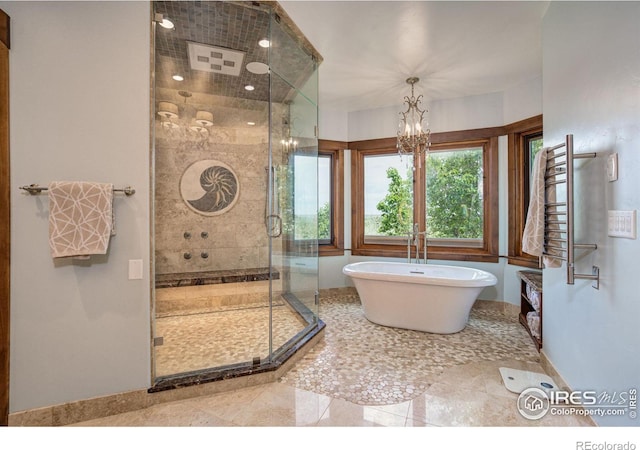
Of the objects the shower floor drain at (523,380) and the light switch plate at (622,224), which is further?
the shower floor drain at (523,380)

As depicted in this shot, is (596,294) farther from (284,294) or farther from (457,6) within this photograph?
(284,294)

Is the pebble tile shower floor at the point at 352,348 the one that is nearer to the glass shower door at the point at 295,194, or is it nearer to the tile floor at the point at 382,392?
the tile floor at the point at 382,392

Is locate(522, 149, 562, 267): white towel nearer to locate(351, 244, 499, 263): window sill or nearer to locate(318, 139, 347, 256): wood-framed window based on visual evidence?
locate(351, 244, 499, 263): window sill

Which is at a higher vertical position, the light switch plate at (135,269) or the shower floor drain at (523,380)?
the light switch plate at (135,269)

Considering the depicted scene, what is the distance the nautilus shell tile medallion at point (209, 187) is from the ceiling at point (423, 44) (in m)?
1.74

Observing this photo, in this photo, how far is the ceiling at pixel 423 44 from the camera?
7.76 ft

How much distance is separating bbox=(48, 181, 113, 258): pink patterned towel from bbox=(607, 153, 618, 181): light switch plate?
2.77 metres

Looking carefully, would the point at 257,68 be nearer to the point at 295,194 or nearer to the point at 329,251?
the point at 295,194

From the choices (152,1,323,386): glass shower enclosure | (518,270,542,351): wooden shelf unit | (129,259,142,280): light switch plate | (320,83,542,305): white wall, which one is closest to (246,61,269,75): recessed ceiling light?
(152,1,323,386): glass shower enclosure

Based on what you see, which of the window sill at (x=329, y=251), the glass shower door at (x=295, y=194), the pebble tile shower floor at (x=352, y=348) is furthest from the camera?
the window sill at (x=329, y=251)

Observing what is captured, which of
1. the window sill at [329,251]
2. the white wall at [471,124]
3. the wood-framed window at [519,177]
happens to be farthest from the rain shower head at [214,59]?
the wood-framed window at [519,177]

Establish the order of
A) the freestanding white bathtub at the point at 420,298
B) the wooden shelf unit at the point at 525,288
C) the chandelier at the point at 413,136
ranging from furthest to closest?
the chandelier at the point at 413,136, the freestanding white bathtub at the point at 420,298, the wooden shelf unit at the point at 525,288

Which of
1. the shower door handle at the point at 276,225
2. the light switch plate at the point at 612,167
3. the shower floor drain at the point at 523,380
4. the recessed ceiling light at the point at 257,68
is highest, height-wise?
the recessed ceiling light at the point at 257,68

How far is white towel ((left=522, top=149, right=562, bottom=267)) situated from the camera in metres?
1.95
